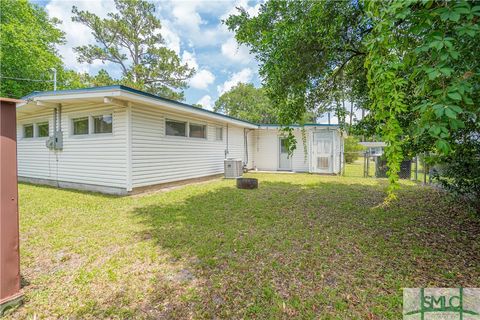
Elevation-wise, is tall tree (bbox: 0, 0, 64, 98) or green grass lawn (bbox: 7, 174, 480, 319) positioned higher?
tall tree (bbox: 0, 0, 64, 98)

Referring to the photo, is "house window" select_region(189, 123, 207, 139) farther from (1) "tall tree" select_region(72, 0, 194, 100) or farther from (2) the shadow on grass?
(1) "tall tree" select_region(72, 0, 194, 100)

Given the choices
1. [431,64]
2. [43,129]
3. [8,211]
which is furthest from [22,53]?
[431,64]

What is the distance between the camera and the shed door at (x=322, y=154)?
12016mm

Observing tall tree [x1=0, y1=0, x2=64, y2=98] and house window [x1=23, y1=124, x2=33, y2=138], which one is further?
tall tree [x1=0, y1=0, x2=64, y2=98]

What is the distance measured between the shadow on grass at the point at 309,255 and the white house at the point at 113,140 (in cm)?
209

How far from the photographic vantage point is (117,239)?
11.5 feet

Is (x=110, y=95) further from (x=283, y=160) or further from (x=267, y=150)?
(x=283, y=160)

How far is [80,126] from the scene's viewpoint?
295 inches

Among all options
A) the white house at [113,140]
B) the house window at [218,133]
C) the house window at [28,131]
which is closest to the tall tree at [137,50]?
the house window at [28,131]

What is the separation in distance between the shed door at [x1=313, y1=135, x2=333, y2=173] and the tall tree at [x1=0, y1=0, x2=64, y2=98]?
711 inches

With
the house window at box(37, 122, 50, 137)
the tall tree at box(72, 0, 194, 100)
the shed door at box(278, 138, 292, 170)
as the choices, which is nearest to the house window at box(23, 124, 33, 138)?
the house window at box(37, 122, 50, 137)

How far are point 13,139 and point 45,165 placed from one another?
8212 millimetres

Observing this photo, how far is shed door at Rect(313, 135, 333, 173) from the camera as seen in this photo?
12016 millimetres

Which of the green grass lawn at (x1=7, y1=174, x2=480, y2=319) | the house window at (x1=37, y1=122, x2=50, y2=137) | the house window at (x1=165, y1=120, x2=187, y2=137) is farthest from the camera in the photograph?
the house window at (x1=37, y1=122, x2=50, y2=137)
